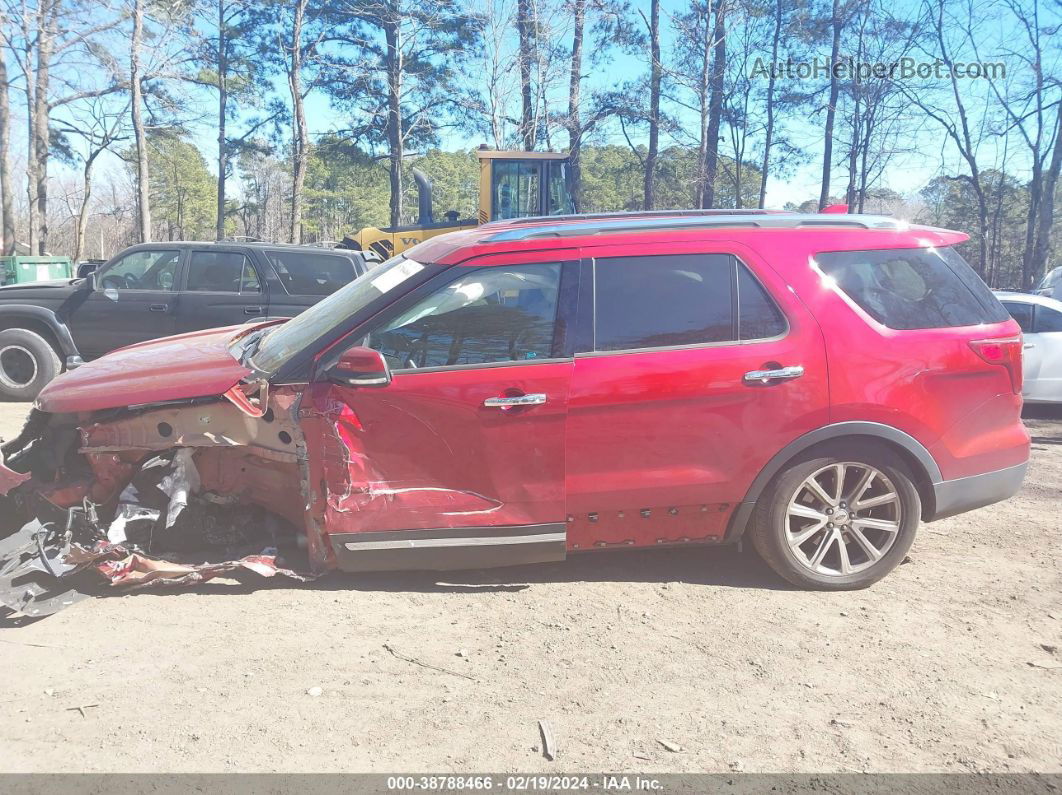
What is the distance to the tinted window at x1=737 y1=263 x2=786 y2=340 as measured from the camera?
3.80m

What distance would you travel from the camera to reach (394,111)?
29531 mm

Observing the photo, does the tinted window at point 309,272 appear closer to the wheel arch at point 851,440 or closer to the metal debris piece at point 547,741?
the wheel arch at point 851,440

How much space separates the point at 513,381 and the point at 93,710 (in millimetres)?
2107

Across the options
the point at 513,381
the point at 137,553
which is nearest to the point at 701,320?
the point at 513,381

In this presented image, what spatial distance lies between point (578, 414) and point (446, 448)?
24.8 inches

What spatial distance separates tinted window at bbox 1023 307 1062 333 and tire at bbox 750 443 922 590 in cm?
591

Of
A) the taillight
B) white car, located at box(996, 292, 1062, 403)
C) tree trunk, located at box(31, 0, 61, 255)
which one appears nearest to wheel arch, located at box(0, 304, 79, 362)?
the taillight

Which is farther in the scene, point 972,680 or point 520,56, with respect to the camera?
point 520,56

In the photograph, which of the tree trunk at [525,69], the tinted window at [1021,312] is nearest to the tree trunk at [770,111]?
the tree trunk at [525,69]

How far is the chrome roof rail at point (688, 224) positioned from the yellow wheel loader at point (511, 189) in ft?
39.1

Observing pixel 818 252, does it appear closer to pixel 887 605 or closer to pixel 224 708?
pixel 887 605

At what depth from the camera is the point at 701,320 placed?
12.5 ft

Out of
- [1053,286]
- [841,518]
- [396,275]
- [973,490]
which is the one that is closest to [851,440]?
[841,518]

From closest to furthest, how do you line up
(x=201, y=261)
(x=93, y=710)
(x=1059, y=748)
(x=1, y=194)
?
(x=1059, y=748) < (x=93, y=710) < (x=201, y=261) < (x=1, y=194)
